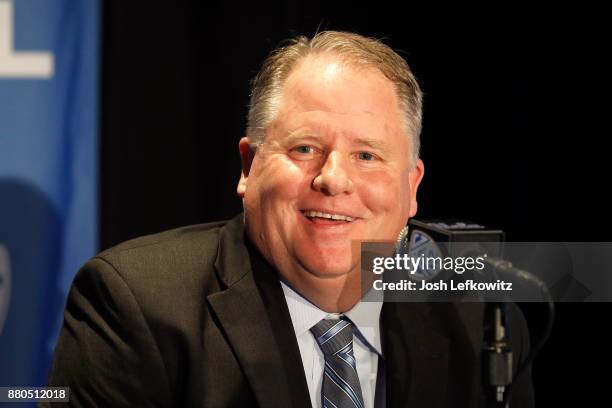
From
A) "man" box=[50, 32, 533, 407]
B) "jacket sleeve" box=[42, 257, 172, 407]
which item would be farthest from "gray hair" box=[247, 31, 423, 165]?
"jacket sleeve" box=[42, 257, 172, 407]

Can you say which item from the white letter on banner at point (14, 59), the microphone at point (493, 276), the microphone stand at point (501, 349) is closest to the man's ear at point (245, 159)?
the microphone at point (493, 276)

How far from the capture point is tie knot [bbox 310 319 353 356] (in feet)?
5.71

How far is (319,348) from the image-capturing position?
69.1 inches

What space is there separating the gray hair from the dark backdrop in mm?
752

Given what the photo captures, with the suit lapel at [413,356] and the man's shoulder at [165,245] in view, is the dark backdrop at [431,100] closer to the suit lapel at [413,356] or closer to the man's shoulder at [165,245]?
the man's shoulder at [165,245]

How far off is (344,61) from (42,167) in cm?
119

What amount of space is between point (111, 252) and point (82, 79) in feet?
2.94

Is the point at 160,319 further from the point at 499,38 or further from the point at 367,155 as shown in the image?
the point at 499,38

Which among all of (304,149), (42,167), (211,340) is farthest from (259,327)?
(42,167)

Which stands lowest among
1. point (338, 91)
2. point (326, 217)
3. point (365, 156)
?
point (326, 217)

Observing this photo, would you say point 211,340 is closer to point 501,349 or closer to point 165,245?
point 165,245

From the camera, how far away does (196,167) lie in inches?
106

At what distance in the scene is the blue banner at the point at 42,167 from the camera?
2.50 m

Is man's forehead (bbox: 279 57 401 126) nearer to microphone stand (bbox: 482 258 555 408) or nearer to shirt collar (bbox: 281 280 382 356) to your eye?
shirt collar (bbox: 281 280 382 356)
